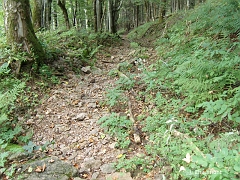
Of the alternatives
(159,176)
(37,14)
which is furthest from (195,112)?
(37,14)

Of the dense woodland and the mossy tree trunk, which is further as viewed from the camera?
the mossy tree trunk

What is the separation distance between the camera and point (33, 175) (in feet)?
10.2

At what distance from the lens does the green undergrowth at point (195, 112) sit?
2.53m

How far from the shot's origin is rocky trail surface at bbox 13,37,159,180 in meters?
3.28

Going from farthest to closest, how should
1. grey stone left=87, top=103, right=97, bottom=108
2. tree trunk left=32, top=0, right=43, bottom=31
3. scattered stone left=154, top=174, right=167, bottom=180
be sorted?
tree trunk left=32, top=0, right=43, bottom=31 → grey stone left=87, top=103, right=97, bottom=108 → scattered stone left=154, top=174, right=167, bottom=180

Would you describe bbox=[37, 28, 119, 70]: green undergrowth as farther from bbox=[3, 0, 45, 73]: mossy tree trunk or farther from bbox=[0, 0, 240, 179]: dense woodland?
bbox=[3, 0, 45, 73]: mossy tree trunk

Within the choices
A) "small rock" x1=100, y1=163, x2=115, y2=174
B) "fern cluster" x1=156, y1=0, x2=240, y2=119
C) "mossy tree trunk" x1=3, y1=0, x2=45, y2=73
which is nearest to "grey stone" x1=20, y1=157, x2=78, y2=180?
"small rock" x1=100, y1=163, x2=115, y2=174

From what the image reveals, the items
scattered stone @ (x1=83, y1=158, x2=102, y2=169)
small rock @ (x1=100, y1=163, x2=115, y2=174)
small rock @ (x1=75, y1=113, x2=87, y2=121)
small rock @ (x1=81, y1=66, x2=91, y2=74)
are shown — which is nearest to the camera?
small rock @ (x1=100, y1=163, x2=115, y2=174)

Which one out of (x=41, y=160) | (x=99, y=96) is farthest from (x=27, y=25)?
(x=41, y=160)

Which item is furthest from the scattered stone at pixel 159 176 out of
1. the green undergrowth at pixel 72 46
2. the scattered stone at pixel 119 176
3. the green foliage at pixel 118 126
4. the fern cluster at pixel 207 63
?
the green undergrowth at pixel 72 46

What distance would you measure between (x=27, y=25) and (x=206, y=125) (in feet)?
19.1

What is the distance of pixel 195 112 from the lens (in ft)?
13.0

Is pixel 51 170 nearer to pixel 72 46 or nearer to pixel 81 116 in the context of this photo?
pixel 81 116

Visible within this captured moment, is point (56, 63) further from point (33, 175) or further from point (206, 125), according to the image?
point (206, 125)
